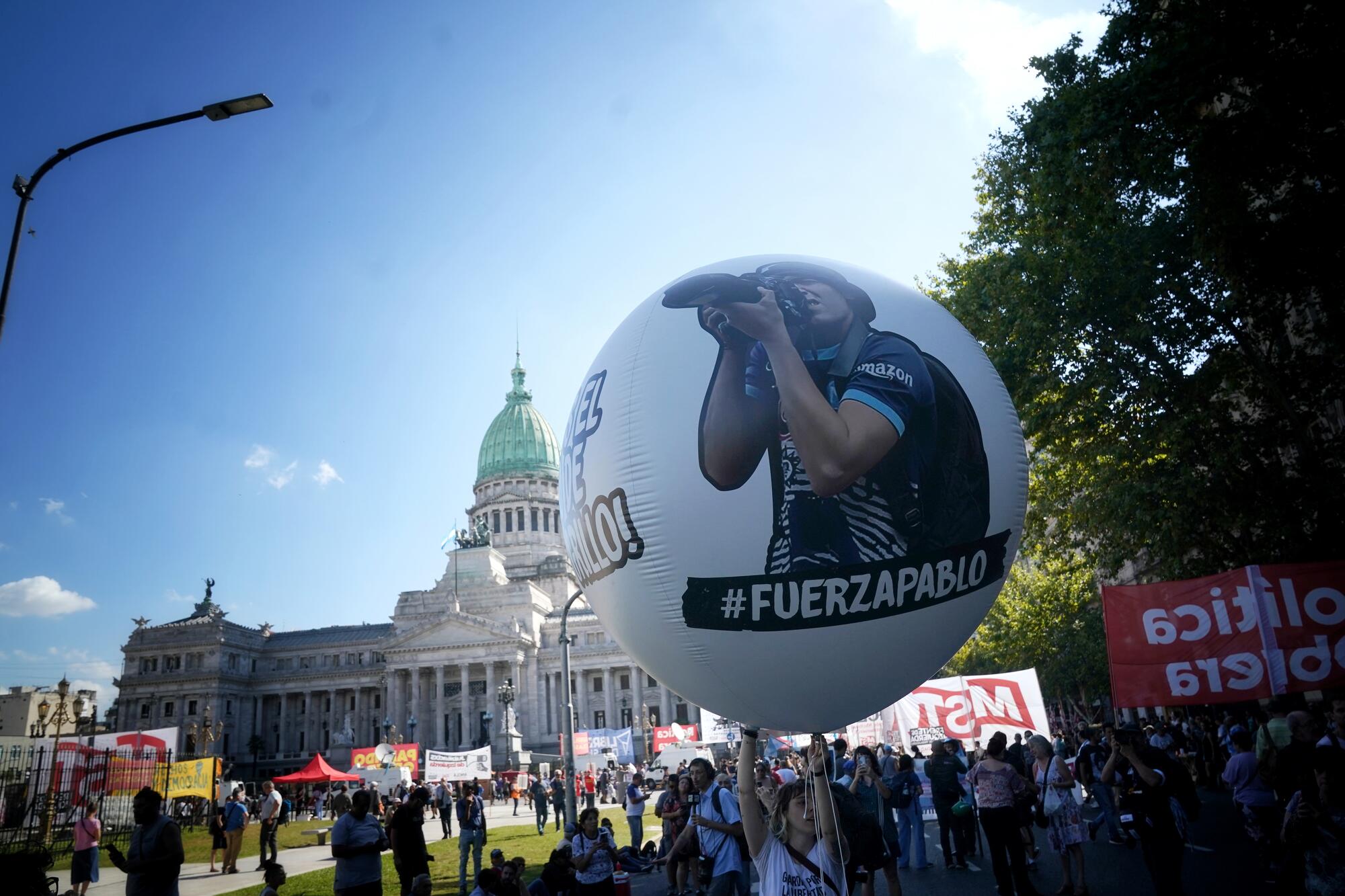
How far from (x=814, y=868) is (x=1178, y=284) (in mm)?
17734

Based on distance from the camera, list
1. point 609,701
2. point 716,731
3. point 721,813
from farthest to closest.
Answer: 1. point 609,701
2. point 716,731
3. point 721,813

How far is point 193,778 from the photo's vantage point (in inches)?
1241

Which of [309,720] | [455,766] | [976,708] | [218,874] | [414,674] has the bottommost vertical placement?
[218,874]

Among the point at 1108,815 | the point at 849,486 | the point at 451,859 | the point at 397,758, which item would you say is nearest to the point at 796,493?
the point at 849,486

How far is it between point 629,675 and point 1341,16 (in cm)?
8485

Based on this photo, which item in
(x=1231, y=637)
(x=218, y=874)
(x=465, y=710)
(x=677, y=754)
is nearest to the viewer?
(x=1231, y=637)

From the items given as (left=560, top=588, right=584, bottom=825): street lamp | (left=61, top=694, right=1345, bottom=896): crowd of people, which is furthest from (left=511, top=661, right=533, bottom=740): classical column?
(left=61, top=694, right=1345, bottom=896): crowd of people

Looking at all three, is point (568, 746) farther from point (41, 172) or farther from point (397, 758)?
point (397, 758)

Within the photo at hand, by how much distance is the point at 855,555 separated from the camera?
5.21m

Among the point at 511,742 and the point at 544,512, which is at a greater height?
the point at 544,512

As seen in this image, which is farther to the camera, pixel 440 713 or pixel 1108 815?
pixel 440 713

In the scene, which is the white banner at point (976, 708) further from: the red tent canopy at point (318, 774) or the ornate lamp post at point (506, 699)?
the ornate lamp post at point (506, 699)

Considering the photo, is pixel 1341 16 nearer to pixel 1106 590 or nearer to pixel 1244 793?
pixel 1106 590

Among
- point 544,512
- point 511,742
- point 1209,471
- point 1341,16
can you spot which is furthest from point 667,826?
point 544,512
